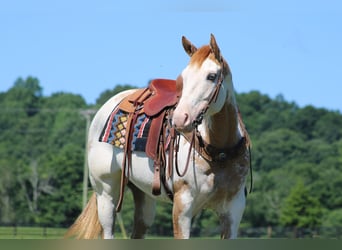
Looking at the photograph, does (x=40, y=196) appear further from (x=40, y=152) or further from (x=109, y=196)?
(x=109, y=196)

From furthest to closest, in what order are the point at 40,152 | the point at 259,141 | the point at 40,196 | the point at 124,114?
the point at 40,152
the point at 259,141
the point at 40,196
the point at 124,114

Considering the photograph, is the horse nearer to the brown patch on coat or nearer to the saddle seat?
the brown patch on coat

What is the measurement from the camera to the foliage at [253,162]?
2158 inches

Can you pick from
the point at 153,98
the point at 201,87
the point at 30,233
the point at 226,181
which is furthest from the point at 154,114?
the point at 30,233

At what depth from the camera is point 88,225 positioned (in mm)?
8414

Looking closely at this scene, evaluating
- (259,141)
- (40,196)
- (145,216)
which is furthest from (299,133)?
(145,216)

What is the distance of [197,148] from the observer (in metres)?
6.81

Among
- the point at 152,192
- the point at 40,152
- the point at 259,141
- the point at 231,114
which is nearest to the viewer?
the point at 231,114

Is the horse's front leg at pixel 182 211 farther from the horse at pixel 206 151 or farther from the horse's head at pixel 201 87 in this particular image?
the horse's head at pixel 201 87

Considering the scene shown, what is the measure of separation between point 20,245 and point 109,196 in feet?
13.2

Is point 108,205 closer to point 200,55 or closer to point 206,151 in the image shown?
point 206,151

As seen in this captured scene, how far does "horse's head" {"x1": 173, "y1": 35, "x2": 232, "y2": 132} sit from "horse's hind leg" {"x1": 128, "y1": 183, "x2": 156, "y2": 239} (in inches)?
78.9

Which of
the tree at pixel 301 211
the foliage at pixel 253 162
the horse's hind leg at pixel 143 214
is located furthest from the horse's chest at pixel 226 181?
the tree at pixel 301 211

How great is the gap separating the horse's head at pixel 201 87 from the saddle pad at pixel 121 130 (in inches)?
46.5
